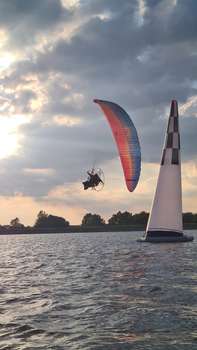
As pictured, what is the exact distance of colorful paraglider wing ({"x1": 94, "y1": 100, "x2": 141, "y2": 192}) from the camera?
40188mm

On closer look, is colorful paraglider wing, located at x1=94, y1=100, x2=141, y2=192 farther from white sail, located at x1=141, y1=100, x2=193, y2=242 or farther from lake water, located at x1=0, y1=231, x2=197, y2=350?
lake water, located at x1=0, y1=231, x2=197, y2=350

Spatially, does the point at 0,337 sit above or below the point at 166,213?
below

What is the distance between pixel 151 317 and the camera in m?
15.4

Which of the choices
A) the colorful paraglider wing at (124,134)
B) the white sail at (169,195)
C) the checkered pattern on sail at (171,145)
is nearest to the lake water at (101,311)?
the colorful paraglider wing at (124,134)

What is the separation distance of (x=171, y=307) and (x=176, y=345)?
15.9ft

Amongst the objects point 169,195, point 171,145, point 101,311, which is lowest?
point 101,311

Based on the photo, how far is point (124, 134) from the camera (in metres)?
40.6

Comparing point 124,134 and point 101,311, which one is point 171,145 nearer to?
point 124,134

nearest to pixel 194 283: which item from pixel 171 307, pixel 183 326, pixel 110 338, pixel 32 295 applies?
pixel 171 307

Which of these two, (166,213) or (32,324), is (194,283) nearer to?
(32,324)

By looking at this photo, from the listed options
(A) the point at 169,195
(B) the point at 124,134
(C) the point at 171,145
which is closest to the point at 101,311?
(B) the point at 124,134

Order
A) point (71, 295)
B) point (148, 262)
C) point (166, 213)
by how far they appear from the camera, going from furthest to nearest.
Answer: point (166, 213), point (148, 262), point (71, 295)

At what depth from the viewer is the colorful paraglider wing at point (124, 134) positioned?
132 ft

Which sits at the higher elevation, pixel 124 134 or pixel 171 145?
pixel 171 145
